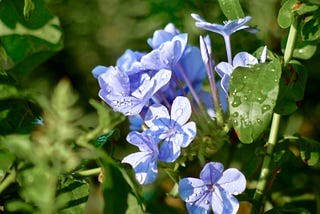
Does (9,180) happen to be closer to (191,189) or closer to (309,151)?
(191,189)

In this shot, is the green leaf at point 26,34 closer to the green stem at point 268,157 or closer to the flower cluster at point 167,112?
the flower cluster at point 167,112

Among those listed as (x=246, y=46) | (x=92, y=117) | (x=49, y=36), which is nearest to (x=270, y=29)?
(x=246, y=46)

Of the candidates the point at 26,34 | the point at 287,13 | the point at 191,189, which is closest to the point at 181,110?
the point at 191,189

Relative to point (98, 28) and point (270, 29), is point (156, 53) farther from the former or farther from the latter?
point (98, 28)

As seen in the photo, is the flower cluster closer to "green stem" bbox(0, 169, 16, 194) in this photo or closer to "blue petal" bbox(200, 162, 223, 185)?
"blue petal" bbox(200, 162, 223, 185)

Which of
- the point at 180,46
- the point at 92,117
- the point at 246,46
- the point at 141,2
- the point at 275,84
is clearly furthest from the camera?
the point at 141,2

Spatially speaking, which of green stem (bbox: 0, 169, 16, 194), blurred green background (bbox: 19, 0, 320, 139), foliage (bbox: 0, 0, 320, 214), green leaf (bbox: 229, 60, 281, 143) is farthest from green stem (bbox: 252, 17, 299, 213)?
blurred green background (bbox: 19, 0, 320, 139)
